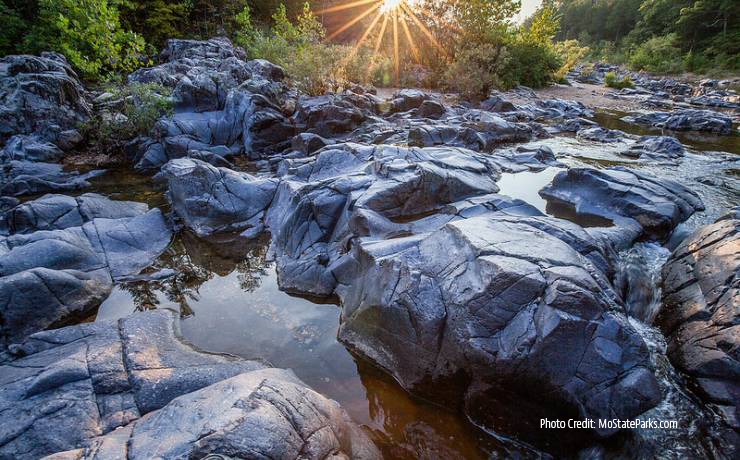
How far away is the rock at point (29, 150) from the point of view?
1285 centimetres

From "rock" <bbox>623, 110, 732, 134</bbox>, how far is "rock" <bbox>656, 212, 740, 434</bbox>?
16.4 meters

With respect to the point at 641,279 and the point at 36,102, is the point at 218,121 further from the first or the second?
the point at 641,279

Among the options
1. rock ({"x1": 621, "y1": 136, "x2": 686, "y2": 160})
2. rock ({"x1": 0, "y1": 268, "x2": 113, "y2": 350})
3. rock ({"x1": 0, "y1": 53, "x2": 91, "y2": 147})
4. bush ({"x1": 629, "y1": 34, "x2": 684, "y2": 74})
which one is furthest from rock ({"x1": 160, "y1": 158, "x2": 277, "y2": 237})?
bush ({"x1": 629, "y1": 34, "x2": 684, "y2": 74})

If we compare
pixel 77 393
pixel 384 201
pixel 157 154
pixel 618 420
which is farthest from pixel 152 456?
pixel 157 154

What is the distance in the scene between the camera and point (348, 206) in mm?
7602

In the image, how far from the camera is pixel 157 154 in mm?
13914

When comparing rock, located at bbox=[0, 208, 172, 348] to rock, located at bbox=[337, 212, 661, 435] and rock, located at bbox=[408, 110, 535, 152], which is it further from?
rock, located at bbox=[408, 110, 535, 152]

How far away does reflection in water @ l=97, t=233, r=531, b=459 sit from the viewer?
411 cm

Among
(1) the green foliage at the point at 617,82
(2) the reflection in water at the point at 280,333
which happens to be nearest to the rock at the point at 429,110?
(2) the reflection in water at the point at 280,333

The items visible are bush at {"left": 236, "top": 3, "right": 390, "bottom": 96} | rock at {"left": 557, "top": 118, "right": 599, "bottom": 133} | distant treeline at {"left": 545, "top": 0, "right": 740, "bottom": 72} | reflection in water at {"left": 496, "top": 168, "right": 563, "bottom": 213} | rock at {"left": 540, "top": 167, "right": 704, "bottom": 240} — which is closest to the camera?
rock at {"left": 540, "top": 167, "right": 704, "bottom": 240}

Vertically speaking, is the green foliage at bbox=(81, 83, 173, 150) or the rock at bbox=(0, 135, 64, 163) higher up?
the green foliage at bbox=(81, 83, 173, 150)

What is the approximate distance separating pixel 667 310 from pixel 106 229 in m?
10.6

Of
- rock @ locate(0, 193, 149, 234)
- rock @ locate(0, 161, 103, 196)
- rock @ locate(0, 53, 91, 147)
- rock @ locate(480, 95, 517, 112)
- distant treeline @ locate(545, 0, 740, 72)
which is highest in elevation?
distant treeline @ locate(545, 0, 740, 72)

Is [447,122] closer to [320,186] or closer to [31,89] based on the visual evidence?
[320,186]
